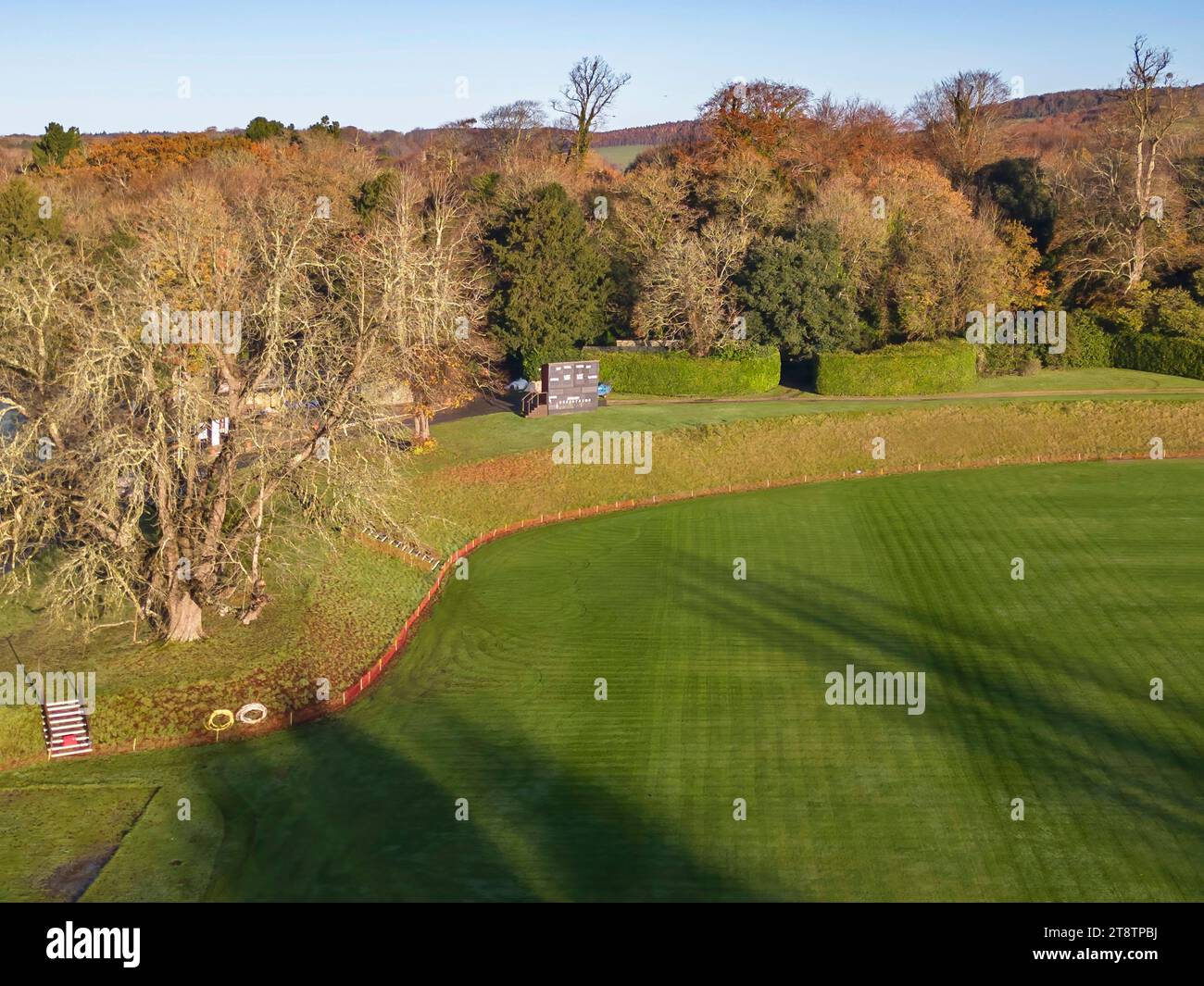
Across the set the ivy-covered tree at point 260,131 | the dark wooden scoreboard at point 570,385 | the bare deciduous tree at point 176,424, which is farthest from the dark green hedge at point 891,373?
the ivy-covered tree at point 260,131

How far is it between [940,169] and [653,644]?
7859 centimetres

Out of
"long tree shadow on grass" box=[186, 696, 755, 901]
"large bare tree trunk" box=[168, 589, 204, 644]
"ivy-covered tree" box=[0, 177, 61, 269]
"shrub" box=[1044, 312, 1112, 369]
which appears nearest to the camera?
"long tree shadow on grass" box=[186, 696, 755, 901]

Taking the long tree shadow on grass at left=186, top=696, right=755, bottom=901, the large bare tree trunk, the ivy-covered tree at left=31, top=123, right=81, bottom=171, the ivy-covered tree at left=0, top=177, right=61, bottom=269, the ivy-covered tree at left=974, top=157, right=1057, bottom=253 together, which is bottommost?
the long tree shadow on grass at left=186, top=696, right=755, bottom=901

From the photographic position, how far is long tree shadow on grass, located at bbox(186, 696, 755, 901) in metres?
24.1

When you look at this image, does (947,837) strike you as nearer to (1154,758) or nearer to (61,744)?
(1154,758)

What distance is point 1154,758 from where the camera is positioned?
28766 mm

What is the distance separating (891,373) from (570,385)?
21.8 m

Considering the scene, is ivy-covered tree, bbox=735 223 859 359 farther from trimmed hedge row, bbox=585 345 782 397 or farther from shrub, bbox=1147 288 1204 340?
shrub, bbox=1147 288 1204 340

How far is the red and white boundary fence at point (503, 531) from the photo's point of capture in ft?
104

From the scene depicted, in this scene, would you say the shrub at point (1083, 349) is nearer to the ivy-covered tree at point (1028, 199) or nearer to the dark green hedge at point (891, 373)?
the ivy-covered tree at point (1028, 199)

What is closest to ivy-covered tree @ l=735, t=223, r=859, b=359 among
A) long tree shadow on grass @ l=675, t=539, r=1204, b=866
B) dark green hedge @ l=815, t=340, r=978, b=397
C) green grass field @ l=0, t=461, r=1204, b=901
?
dark green hedge @ l=815, t=340, r=978, b=397

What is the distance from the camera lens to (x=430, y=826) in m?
26.7

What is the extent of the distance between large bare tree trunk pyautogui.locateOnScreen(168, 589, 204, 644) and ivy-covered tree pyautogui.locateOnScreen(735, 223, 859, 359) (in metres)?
47.9
